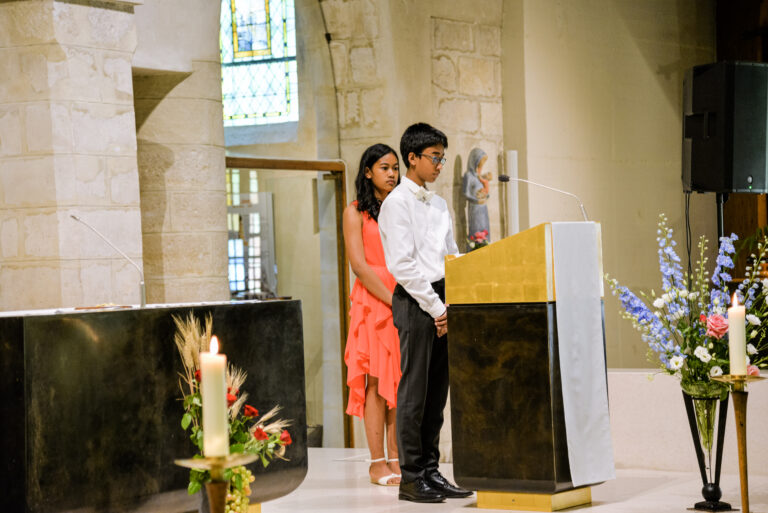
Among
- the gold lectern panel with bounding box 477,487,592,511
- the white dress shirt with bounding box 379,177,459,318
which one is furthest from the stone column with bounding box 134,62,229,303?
the gold lectern panel with bounding box 477,487,592,511

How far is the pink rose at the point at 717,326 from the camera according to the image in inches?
140

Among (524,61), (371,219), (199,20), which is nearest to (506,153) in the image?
(524,61)

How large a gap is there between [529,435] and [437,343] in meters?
0.61

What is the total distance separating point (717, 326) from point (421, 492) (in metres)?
1.31

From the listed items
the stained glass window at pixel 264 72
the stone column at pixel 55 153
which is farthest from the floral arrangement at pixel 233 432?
the stained glass window at pixel 264 72

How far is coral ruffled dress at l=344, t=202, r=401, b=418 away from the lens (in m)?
4.54

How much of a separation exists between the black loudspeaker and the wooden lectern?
1786 millimetres

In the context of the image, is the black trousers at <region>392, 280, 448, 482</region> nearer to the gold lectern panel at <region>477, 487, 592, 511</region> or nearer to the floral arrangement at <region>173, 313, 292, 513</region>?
the gold lectern panel at <region>477, 487, 592, 511</region>

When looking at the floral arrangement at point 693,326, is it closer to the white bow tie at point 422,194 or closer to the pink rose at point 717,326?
the pink rose at point 717,326

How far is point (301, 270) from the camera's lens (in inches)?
289

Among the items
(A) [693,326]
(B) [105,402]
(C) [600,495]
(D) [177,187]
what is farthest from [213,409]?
(D) [177,187]

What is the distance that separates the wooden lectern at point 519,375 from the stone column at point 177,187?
226cm

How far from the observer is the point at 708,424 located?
389cm

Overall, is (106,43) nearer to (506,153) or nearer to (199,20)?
(199,20)
